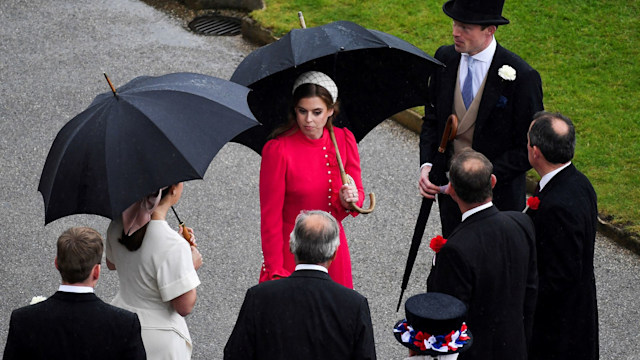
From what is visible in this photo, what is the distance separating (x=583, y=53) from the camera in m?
10.5

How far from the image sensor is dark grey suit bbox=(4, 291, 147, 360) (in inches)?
170

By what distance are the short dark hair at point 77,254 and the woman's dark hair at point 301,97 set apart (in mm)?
1621

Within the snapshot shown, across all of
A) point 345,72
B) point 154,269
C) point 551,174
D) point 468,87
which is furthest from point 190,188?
point 551,174

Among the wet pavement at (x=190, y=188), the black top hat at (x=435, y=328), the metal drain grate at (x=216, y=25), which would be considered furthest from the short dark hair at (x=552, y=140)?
the metal drain grate at (x=216, y=25)

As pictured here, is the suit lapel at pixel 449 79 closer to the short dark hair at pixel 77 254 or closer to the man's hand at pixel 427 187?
the man's hand at pixel 427 187

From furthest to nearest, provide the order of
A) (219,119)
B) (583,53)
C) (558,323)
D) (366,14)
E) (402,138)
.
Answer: (366,14), (583,53), (402,138), (558,323), (219,119)

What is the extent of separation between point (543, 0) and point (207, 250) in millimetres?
5786

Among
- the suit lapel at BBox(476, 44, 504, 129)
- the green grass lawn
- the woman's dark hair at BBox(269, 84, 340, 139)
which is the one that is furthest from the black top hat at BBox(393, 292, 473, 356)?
the green grass lawn

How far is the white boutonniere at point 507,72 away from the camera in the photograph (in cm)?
618

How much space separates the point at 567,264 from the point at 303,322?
1.91 meters

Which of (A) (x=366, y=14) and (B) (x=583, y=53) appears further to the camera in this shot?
(A) (x=366, y=14)

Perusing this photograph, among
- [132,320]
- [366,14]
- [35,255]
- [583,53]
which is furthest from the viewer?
[366,14]

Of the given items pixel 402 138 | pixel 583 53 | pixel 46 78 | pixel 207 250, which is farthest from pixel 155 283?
pixel 583 53

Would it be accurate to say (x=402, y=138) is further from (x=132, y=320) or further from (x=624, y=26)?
(x=132, y=320)
